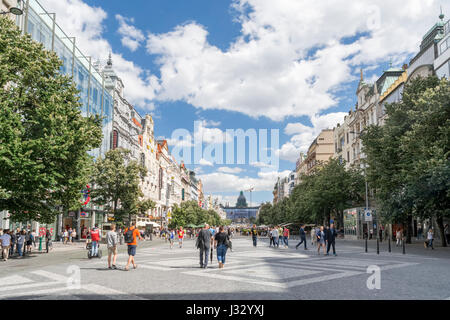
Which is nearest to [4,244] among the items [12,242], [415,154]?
[12,242]

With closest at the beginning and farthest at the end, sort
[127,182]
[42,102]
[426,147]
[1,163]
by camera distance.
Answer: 1. [1,163]
2. [42,102]
3. [426,147]
4. [127,182]

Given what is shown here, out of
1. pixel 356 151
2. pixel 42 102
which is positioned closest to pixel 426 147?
pixel 42 102

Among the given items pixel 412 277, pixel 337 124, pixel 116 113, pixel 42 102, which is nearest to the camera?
pixel 412 277

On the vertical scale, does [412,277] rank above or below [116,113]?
below

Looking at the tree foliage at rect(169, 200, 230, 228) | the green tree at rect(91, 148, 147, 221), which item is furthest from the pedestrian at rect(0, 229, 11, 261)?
the tree foliage at rect(169, 200, 230, 228)

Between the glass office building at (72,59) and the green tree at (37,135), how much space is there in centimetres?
407

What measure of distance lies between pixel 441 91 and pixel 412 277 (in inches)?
632

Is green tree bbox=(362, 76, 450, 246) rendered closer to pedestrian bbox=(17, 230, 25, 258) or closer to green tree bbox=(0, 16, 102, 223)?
green tree bbox=(0, 16, 102, 223)

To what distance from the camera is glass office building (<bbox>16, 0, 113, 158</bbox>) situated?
32.3 meters

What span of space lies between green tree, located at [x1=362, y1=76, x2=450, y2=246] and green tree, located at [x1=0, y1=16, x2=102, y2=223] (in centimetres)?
1932

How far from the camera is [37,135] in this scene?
19.6 m

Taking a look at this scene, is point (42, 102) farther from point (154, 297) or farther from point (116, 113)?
point (116, 113)

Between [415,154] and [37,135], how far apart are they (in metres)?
22.4

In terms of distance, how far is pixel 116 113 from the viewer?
5638 centimetres
